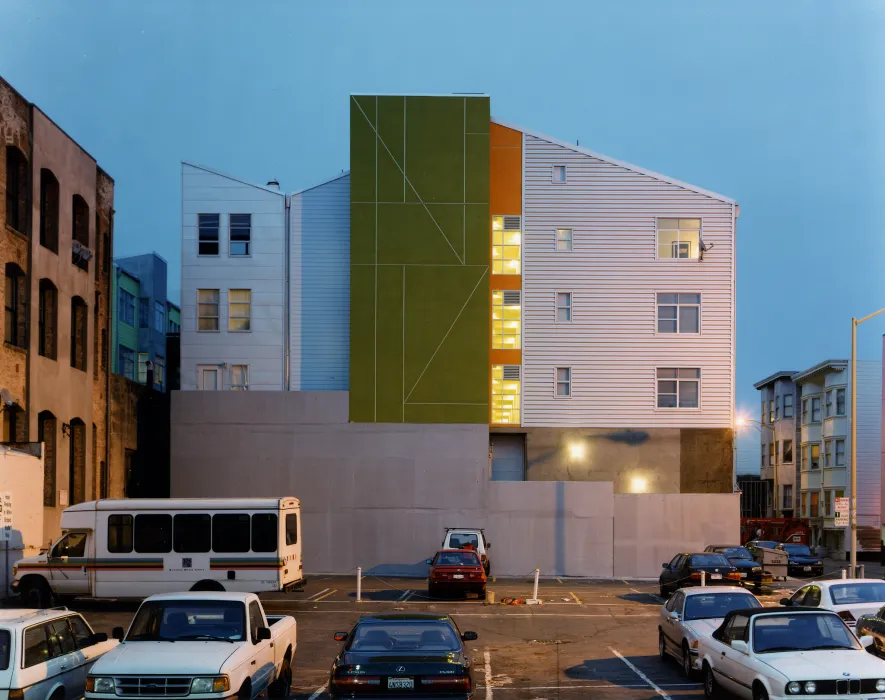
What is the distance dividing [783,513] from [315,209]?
49514 mm

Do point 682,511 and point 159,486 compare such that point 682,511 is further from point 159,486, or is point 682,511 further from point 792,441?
point 792,441

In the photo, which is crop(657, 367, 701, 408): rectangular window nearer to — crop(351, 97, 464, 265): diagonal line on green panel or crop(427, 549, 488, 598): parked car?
crop(351, 97, 464, 265): diagonal line on green panel

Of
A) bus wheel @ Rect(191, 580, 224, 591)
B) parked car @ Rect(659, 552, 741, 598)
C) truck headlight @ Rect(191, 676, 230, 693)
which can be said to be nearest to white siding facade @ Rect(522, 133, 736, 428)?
parked car @ Rect(659, 552, 741, 598)

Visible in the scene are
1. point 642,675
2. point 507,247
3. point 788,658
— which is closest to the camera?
point 788,658

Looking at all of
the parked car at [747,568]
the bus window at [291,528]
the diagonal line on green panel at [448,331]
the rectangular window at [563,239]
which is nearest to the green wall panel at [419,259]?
the diagonal line on green panel at [448,331]

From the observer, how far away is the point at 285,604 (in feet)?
95.8

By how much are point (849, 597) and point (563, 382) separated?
25.7 metres

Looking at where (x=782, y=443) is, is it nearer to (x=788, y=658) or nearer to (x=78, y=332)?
(x=78, y=332)

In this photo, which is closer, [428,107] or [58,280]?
[58,280]

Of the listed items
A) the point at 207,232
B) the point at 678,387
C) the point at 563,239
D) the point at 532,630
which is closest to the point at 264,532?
the point at 532,630

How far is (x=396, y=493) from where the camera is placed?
42.7 meters

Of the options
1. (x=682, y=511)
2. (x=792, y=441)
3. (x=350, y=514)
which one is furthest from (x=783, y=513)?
(x=350, y=514)

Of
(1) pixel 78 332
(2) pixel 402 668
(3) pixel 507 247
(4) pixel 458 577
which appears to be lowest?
(4) pixel 458 577

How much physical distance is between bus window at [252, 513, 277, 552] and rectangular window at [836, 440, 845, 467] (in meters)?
50.4
